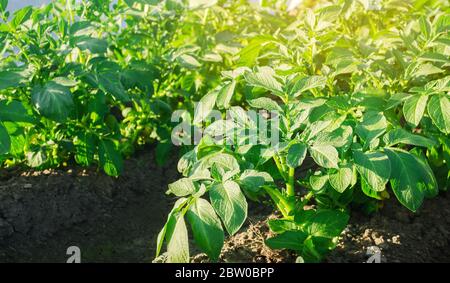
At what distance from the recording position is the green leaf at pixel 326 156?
58.2 inches

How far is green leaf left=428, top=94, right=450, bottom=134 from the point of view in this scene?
1656 mm

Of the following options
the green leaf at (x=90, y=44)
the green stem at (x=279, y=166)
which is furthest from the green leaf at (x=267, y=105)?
the green leaf at (x=90, y=44)

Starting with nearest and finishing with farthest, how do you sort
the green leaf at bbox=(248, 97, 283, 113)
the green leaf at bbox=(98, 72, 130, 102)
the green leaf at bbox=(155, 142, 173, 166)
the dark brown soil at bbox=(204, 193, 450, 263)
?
the green leaf at bbox=(248, 97, 283, 113) → the dark brown soil at bbox=(204, 193, 450, 263) → the green leaf at bbox=(98, 72, 130, 102) → the green leaf at bbox=(155, 142, 173, 166)

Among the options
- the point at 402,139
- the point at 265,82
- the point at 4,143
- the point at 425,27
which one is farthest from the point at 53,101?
the point at 425,27

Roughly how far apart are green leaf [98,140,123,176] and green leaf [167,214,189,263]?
706 mm

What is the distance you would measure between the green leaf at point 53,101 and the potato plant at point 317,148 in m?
0.36

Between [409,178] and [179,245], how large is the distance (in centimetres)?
54

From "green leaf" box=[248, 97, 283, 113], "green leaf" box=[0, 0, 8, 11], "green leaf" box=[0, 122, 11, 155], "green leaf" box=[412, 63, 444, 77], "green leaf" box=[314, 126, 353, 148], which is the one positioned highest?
"green leaf" box=[0, 0, 8, 11]

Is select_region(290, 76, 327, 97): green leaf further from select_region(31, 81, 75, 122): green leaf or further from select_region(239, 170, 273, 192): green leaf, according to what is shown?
select_region(31, 81, 75, 122): green leaf

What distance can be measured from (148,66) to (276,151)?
0.85m

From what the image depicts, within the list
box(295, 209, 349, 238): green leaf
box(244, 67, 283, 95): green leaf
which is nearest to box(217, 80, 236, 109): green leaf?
box(244, 67, 283, 95): green leaf

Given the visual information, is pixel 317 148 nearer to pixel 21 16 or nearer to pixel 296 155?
pixel 296 155
